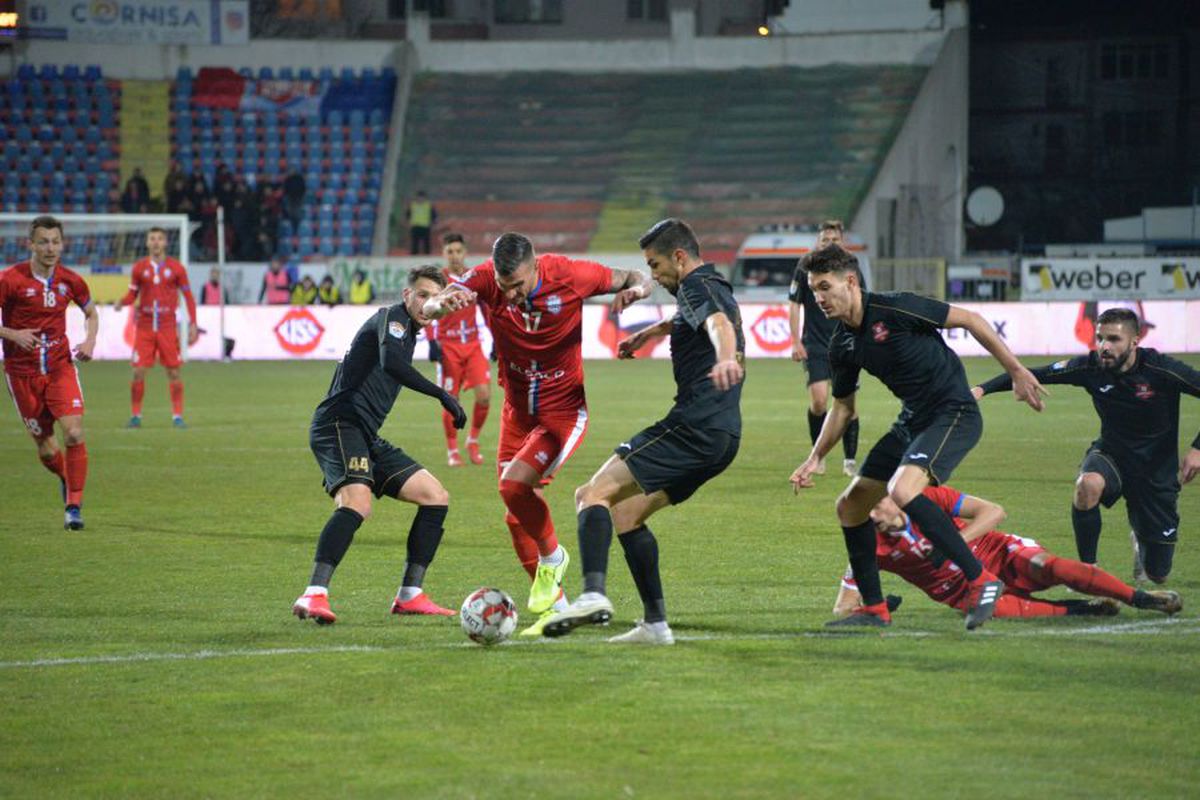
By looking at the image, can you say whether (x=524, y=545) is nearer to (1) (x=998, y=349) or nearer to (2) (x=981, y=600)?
(2) (x=981, y=600)

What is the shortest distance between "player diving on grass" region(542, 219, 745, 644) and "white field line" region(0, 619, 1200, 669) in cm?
33

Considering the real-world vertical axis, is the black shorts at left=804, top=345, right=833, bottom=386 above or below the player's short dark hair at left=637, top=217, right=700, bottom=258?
below

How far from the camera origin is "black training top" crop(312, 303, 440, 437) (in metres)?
8.59

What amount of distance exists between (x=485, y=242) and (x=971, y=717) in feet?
121

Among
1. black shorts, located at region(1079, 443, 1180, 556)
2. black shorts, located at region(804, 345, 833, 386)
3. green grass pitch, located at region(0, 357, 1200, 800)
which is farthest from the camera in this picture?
black shorts, located at region(804, 345, 833, 386)

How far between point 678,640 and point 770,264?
85.8 ft

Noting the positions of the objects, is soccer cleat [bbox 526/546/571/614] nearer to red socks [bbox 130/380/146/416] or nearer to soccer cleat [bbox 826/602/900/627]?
soccer cleat [bbox 826/602/900/627]

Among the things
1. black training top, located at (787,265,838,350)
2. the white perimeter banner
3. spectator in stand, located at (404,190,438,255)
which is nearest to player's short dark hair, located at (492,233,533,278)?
black training top, located at (787,265,838,350)

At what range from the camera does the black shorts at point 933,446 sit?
300 inches

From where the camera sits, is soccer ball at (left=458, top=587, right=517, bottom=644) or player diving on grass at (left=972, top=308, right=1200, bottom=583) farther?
player diving on grass at (left=972, top=308, right=1200, bottom=583)

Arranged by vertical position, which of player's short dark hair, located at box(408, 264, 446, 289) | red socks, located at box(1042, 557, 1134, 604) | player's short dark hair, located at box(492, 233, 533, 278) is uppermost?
player's short dark hair, located at box(492, 233, 533, 278)

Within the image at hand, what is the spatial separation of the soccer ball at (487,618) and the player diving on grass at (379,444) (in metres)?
0.95

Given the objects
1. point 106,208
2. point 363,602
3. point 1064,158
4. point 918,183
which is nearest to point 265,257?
point 106,208

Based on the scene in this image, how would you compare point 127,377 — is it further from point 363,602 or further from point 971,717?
point 971,717
